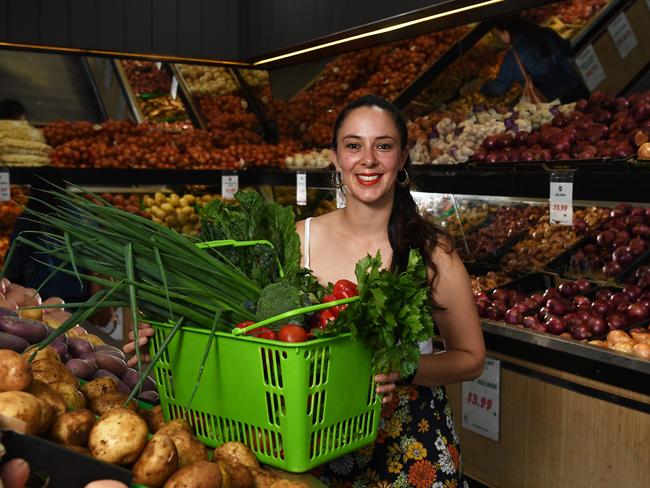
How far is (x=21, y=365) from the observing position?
135 cm

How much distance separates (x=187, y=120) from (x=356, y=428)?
5344 millimetres

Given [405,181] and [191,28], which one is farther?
[191,28]

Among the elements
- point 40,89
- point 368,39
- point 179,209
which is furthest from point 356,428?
point 40,89

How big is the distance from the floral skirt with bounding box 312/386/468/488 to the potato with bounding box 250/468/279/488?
0.54 m

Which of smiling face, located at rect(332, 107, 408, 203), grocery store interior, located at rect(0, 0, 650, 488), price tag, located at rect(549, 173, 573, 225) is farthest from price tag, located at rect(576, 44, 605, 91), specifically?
smiling face, located at rect(332, 107, 408, 203)

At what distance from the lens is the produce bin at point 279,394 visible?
1.35 meters

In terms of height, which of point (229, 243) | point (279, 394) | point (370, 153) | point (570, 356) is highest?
point (370, 153)

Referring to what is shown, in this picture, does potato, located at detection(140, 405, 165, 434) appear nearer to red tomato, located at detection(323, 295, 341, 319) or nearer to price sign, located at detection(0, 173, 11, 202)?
red tomato, located at detection(323, 295, 341, 319)

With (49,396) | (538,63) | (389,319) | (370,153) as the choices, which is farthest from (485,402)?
(49,396)

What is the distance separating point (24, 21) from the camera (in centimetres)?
474

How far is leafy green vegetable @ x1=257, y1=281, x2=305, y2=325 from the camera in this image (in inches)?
58.9

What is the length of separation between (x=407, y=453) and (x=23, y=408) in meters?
1.12

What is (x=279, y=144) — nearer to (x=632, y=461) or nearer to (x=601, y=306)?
(x=601, y=306)

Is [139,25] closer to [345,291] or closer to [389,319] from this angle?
[345,291]
